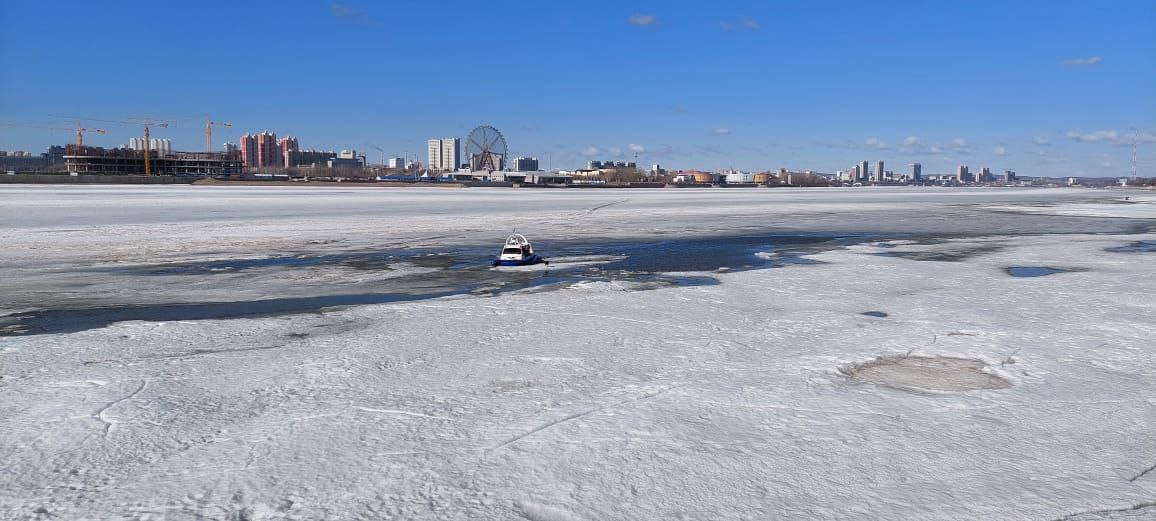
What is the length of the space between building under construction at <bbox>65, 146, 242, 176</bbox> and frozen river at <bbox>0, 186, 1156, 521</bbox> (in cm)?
12308

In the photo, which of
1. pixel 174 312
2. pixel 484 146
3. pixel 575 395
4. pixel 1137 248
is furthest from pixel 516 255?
pixel 484 146

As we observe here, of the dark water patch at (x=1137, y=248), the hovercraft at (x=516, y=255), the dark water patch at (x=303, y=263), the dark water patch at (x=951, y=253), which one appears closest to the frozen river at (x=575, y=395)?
the dark water patch at (x=303, y=263)

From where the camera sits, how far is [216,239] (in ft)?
64.7

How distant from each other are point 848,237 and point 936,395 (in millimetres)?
17690

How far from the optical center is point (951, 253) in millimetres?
17609

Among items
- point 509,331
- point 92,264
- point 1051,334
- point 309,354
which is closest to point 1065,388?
point 1051,334

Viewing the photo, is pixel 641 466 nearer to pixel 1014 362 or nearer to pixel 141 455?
pixel 141 455

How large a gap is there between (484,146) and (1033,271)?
113817 millimetres

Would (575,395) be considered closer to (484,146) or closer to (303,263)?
(303,263)

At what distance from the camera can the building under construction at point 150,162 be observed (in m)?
121

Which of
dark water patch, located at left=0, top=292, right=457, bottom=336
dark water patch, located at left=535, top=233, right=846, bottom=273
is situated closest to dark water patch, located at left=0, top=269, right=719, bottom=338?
dark water patch, located at left=0, top=292, right=457, bottom=336

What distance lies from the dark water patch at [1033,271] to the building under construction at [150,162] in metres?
125

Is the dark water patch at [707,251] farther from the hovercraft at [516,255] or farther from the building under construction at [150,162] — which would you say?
the building under construction at [150,162]

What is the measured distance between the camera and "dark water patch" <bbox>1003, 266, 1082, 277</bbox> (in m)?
13.6
